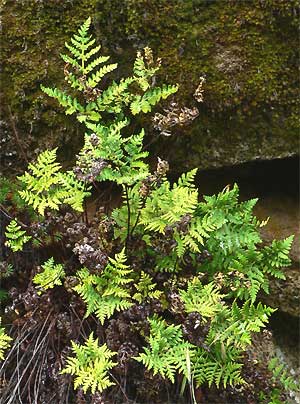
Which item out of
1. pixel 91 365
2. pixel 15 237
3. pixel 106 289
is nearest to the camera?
pixel 91 365

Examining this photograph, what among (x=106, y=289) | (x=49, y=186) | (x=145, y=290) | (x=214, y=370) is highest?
(x=49, y=186)

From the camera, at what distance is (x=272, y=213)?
3.41 metres

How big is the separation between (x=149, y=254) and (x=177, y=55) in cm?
100

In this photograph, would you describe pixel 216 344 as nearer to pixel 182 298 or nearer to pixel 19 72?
pixel 182 298

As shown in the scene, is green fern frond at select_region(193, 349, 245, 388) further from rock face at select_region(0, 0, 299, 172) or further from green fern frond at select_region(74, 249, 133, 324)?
rock face at select_region(0, 0, 299, 172)

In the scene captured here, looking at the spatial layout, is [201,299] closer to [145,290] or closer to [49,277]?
[145,290]

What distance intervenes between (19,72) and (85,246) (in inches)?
40.1

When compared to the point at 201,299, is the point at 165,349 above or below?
below

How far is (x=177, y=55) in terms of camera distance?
9.89 feet

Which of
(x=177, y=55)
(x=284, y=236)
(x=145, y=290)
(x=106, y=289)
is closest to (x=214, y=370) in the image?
(x=145, y=290)

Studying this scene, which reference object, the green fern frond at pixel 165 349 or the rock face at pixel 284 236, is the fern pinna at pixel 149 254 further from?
the rock face at pixel 284 236

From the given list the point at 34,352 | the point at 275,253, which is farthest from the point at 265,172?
the point at 34,352

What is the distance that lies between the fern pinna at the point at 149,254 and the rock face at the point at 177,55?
0.16 meters

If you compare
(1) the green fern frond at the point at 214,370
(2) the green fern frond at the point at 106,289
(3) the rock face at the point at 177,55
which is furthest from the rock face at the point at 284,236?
(2) the green fern frond at the point at 106,289
